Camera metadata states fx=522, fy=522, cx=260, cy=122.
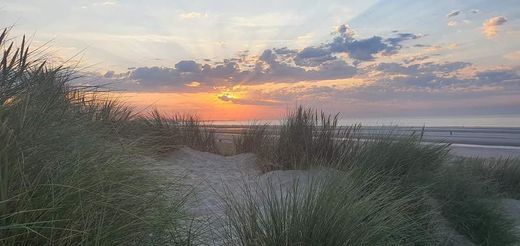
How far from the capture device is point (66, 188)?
3191 millimetres

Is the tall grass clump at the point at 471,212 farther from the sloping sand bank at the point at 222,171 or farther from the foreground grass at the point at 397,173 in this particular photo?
the sloping sand bank at the point at 222,171

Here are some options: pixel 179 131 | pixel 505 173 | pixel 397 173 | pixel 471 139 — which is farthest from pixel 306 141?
pixel 471 139

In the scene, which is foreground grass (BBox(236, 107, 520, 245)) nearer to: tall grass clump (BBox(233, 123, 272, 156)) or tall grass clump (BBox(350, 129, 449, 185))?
tall grass clump (BBox(350, 129, 449, 185))

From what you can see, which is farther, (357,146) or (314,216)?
(357,146)

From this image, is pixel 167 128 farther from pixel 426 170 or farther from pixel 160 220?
pixel 160 220

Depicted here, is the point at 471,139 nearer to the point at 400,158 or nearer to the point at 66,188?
the point at 400,158

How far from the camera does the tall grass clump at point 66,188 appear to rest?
2932 millimetres

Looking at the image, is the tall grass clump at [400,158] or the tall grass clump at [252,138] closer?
the tall grass clump at [400,158]

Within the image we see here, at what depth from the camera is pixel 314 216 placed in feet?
13.7

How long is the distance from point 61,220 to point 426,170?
6632 mm

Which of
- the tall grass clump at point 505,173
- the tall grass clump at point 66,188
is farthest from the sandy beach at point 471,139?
the tall grass clump at point 66,188

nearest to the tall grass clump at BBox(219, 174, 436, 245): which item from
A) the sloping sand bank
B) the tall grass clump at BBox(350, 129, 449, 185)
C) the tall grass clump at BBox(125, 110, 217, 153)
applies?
the tall grass clump at BBox(350, 129, 449, 185)

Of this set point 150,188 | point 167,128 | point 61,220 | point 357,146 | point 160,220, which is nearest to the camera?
point 61,220

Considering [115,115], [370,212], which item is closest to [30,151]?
[370,212]
